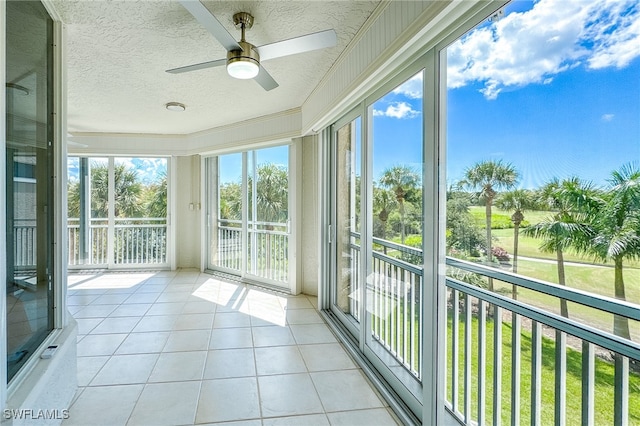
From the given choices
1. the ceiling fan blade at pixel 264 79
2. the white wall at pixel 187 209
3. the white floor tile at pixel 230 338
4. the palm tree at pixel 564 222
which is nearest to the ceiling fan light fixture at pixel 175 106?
the white wall at pixel 187 209

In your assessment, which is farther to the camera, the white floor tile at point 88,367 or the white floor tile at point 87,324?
the white floor tile at point 87,324

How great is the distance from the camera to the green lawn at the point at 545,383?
3.65 ft

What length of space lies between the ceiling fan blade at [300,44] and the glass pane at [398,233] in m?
0.55

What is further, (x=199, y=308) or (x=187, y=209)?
(x=187, y=209)

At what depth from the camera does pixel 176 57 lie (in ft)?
8.48

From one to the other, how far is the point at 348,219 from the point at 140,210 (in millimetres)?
4452

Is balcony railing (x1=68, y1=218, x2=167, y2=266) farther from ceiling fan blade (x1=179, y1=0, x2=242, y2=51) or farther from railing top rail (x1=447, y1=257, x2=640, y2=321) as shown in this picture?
railing top rail (x1=447, y1=257, x2=640, y2=321)

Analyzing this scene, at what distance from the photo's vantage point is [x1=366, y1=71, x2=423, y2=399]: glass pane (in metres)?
1.94

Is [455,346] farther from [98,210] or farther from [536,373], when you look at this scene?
[98,210]

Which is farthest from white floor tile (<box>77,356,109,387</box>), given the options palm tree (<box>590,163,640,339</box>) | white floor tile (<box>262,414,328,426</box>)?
palm tree (<box>590,163,640,339</box>)

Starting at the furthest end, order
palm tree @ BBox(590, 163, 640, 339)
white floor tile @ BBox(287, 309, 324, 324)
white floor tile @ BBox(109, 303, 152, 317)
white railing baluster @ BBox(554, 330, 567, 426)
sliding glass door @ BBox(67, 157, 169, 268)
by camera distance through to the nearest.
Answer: sliding glass door @ BBox(67, 157, 169, 268) < white floor tile @ BBox(109, 303, 152, 317) < white floor tile @ BBox(287, 309, 324, 324) < white railing baluster @ BBox(554, 330, 567, 426) < palm tree @ BBox(590, 163, 640, 339)

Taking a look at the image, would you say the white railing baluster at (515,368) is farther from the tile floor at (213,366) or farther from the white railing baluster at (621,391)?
the tile floor at (213,366)

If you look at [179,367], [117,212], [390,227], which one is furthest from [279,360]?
[117,212]

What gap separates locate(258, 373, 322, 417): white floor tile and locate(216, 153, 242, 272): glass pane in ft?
9.80
